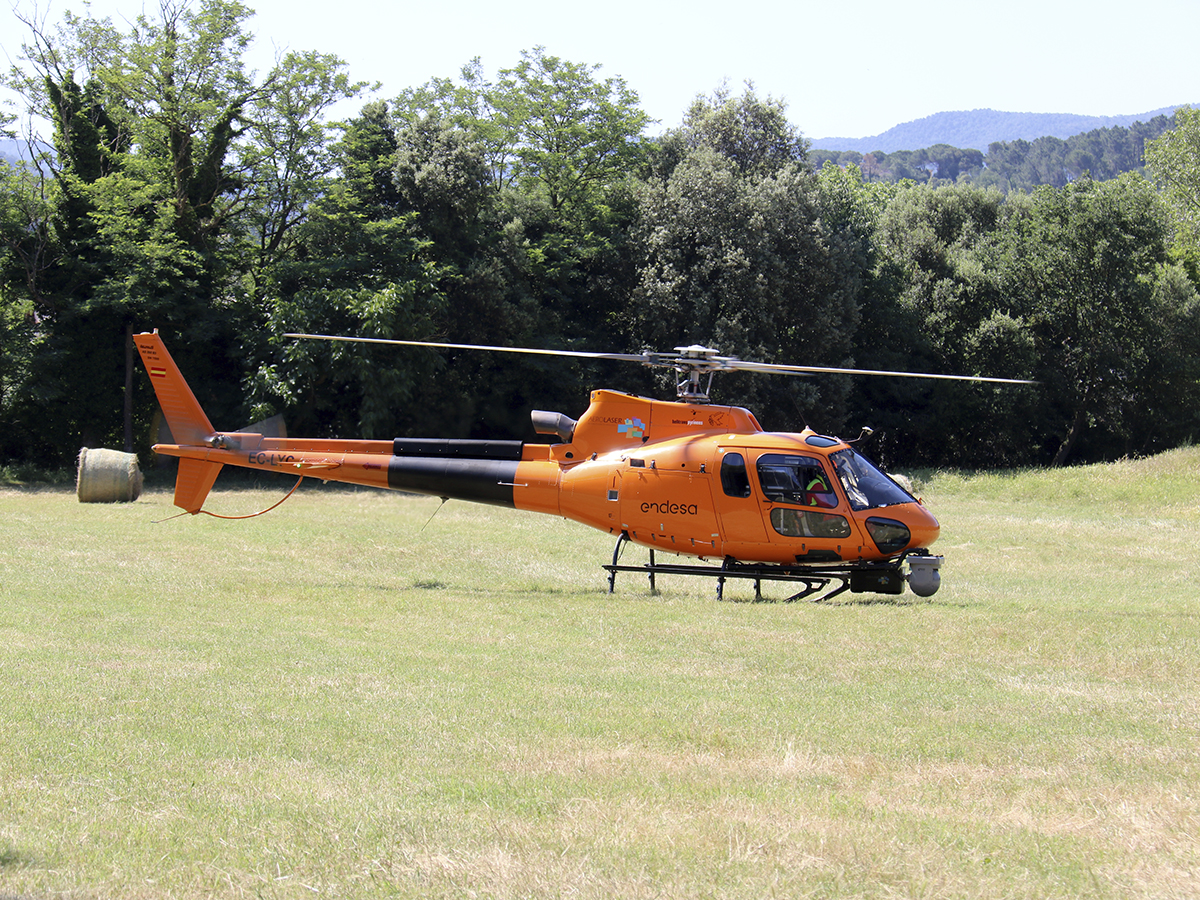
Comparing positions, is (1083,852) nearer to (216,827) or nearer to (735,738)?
(735,738)

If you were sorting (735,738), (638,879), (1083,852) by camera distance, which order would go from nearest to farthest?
(638,879) < (1083,852) < (735,738)

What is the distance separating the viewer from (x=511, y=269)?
35.2 meters

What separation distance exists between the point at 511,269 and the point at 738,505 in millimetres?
23019

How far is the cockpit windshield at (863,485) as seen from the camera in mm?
13617

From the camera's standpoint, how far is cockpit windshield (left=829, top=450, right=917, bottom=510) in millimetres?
13617

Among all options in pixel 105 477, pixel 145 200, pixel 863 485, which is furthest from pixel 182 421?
pixel 145 200

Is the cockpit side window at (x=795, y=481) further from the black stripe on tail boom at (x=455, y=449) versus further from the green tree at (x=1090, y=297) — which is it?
the green tree at (x=1090, y=297)

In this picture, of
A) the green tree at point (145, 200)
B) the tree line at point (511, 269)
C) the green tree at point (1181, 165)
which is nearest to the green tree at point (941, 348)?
the tree line at point (511, 269)

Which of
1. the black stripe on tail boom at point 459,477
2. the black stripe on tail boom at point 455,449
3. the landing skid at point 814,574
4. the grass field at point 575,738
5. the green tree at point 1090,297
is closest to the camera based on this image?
the grass field at point 575,738

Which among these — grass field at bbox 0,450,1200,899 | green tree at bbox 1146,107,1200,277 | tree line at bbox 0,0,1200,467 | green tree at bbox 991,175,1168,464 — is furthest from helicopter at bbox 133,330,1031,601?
green tree at bbox 1146,107,1200,277

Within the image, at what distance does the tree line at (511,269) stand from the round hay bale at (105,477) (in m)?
5.80

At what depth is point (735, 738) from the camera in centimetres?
728

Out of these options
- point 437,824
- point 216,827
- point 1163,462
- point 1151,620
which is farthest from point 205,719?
point 1163,462

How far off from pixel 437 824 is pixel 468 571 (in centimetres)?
1071
